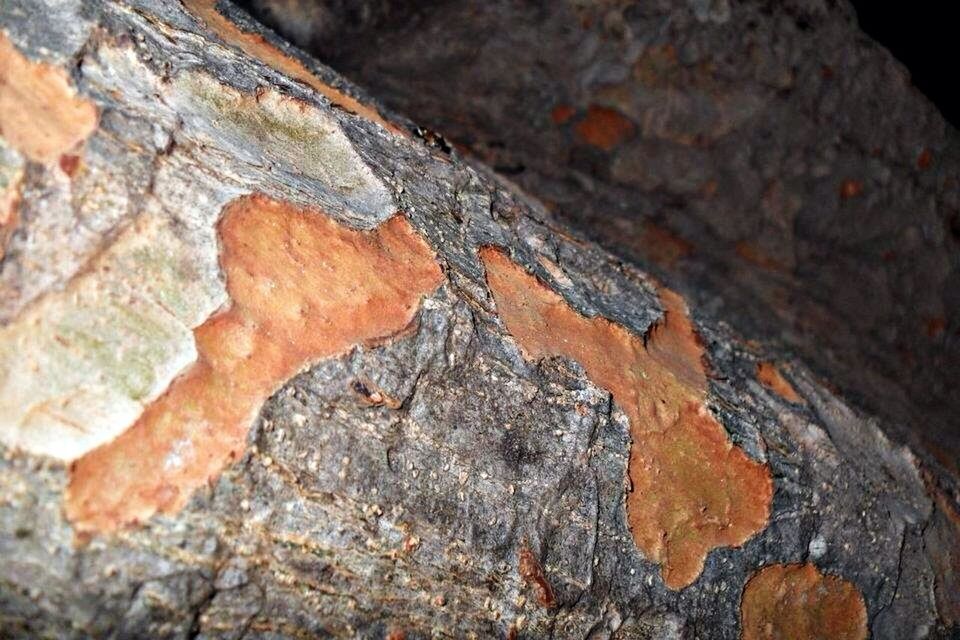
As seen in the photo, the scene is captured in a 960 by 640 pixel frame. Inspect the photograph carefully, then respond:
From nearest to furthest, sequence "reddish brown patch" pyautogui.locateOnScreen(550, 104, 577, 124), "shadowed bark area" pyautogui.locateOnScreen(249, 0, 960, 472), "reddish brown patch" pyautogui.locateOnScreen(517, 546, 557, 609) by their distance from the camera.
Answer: "reddish brown patch" pyautogui.locateOnScreen(517, 546, 557, 609) → "shadowed bark area" pyautogui.locateOnScreen(249, 0, 960, 472) → "reddish brown patch" pyautogui.locateOnScreen(550, 104, 577, 124)

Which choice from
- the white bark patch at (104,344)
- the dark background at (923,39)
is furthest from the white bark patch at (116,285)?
the dark background at (923,39)

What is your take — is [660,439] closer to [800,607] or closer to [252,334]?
[800,607]

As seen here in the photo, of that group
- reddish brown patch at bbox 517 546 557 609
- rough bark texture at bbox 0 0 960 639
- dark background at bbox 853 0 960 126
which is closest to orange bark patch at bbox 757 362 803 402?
rough bark texture at bbox 0 0 960 639

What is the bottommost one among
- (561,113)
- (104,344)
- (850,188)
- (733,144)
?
(561,113)

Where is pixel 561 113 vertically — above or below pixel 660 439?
below

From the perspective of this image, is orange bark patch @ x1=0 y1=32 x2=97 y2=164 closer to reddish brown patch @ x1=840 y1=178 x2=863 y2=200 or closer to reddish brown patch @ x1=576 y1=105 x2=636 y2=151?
reddish brown patch @ x1=576 y1=105 x2=636 y2=151

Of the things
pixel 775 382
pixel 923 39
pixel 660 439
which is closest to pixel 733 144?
pixel 923 39

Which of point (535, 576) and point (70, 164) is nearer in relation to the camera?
point (70, 164)
